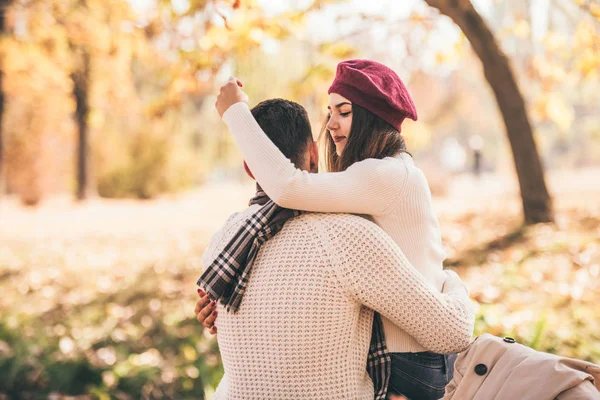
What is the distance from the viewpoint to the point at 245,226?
6.11 feet

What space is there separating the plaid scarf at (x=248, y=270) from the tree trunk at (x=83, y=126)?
476 inches

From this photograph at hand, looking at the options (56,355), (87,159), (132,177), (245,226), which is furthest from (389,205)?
(132,177)

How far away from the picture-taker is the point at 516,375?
160 centimetres

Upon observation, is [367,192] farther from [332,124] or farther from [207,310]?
[207,310]

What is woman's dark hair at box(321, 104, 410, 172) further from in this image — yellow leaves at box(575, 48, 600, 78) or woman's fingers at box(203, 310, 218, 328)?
yellow leaves at box(575, 48, 600, 78)

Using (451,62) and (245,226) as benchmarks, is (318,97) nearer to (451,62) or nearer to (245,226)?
(451,62)

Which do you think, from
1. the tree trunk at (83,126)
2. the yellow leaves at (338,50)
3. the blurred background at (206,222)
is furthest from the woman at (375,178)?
the tree trunk at (83,126)

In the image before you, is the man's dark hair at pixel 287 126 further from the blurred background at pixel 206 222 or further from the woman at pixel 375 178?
the blurred background at pixel 206 222

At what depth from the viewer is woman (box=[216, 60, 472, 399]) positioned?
184 cm

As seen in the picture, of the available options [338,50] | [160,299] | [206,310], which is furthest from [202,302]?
[338,50]

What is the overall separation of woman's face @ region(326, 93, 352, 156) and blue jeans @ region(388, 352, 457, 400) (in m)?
0.72

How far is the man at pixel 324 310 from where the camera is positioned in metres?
1.75

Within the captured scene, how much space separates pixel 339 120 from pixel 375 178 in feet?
1.17

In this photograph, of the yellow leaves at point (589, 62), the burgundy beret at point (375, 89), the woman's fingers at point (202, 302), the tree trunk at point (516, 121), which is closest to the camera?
the burgundy beret at point (375, 89)
